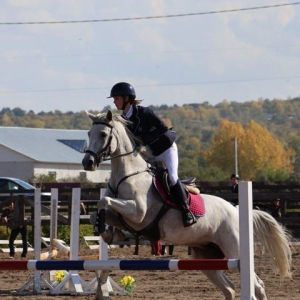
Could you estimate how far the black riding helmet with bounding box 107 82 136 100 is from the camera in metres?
8.98

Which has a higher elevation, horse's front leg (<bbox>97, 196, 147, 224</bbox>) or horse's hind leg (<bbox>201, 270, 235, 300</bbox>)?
horse's front leg (<bbox>97, 196, 147, 224</bbox>)

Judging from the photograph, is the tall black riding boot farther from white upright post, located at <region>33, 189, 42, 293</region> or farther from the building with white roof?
the building with white roof

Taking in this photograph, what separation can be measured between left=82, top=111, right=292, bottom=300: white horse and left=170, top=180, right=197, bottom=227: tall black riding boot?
8 cm

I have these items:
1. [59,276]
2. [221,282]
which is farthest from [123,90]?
[59,276]

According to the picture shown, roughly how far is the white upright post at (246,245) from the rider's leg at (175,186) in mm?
1853

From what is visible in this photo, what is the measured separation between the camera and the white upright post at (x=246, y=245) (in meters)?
6.99

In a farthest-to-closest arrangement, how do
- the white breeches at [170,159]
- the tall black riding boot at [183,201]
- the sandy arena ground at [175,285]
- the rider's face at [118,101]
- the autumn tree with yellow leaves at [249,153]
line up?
the autumn tree with yellow leaves at [249,153] < the sandy arena ground at [175,285] < the white breeches at [170,159] < the rider's face at [118,101] < the tall black riding boot at [183,201]

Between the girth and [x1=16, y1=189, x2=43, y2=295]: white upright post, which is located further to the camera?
[x1=16, y1=189, x2=43, y2=295]: white upright post

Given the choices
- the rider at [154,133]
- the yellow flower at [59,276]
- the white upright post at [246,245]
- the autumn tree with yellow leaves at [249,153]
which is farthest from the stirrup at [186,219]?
the autumn tree with yellow leaves at [249,153]

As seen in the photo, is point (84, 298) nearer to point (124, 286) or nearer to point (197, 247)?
point (124, 286)

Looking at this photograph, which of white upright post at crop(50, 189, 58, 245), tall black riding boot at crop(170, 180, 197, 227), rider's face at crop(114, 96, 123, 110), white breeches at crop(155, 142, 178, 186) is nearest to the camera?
tall black riding boot at crop(170, 180, 197, 227)

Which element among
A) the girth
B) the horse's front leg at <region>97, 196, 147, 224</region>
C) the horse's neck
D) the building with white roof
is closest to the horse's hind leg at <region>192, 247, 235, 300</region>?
the girth

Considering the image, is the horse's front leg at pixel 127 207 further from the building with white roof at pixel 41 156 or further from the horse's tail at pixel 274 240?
the building with white roof at pixel 41 156

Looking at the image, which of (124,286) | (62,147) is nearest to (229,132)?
(62,147)
